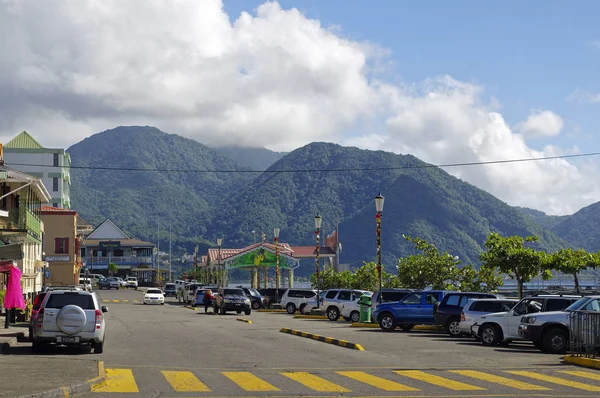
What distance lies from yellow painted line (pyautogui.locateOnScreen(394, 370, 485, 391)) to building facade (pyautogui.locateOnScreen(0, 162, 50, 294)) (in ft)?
65.7

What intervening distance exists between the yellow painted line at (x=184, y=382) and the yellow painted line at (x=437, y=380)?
440cm

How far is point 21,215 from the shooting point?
46562 millimetres

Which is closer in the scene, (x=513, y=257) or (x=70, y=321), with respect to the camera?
(x=70, y=321)

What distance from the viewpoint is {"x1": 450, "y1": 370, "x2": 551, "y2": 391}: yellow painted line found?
1594cm

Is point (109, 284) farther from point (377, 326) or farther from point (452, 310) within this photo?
point (452, 310)

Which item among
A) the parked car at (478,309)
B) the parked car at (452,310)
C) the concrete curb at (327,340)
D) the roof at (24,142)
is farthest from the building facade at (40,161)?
the parked car at (478,309)

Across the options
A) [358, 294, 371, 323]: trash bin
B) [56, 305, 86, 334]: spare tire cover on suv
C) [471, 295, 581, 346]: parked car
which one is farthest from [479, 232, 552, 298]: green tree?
[56, 305, 86, 334]: spare tire cover on suv

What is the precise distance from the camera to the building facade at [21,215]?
41281 millimetres

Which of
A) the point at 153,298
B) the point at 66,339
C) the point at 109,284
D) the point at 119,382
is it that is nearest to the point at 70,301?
the point at 66,339

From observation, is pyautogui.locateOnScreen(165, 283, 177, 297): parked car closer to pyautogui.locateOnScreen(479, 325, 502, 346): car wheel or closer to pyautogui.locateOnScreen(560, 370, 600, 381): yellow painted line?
pyautogui.locateOnScreen(479, 325, 502, 346): car wheel

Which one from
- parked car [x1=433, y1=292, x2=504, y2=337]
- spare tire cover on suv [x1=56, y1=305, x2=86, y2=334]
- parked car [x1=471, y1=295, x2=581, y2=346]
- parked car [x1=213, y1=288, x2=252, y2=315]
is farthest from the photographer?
parked car [x1=213, y1=288, x2=252, y2=315]

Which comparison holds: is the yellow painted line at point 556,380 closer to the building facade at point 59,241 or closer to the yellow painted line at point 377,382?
the yellow painted line at point 377,382

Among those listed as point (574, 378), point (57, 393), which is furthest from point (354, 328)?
point (57, 393)

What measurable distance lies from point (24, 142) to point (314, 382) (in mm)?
109450
